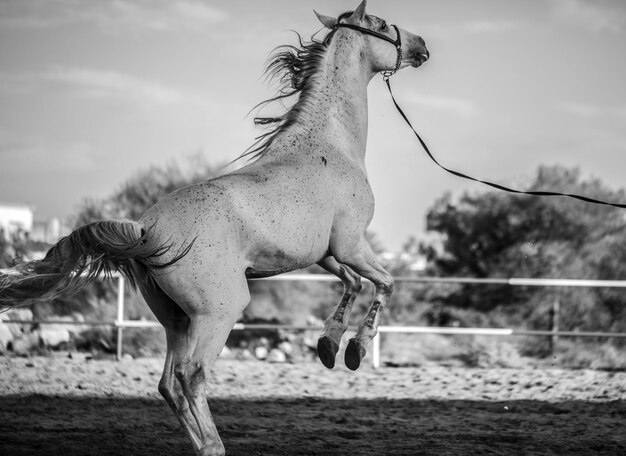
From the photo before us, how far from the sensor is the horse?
175 inches

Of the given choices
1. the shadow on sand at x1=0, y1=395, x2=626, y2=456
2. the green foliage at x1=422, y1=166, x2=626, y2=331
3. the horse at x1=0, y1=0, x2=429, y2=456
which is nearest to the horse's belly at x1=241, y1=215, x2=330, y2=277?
the horse at x1=0, y1=0, x2=429, y2=456

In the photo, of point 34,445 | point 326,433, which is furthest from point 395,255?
point 34,445

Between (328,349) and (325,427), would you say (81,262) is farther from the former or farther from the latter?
(325,427)

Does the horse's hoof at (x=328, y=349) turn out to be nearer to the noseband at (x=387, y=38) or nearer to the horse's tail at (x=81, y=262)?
the horse's tail at (x=81, y=262)

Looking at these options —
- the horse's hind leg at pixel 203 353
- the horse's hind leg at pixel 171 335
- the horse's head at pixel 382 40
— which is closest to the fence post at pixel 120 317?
the horse's head at pixel 382 40

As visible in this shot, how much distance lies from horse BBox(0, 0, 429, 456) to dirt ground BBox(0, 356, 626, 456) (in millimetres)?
1308

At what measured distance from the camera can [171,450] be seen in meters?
5.81

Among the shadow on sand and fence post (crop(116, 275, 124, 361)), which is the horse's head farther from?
fence post (crop(116, 275, 124, 361))

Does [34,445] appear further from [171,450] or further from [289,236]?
[289,236]

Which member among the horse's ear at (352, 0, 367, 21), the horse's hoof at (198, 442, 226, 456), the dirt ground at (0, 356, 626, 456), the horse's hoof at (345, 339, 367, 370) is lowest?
the dirt ground at (0, 356, 626, 456)

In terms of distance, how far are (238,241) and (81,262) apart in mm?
864

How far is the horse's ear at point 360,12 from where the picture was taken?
5.69 meters

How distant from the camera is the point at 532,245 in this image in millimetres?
19641

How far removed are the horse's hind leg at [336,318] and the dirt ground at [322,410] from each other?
0.76m
